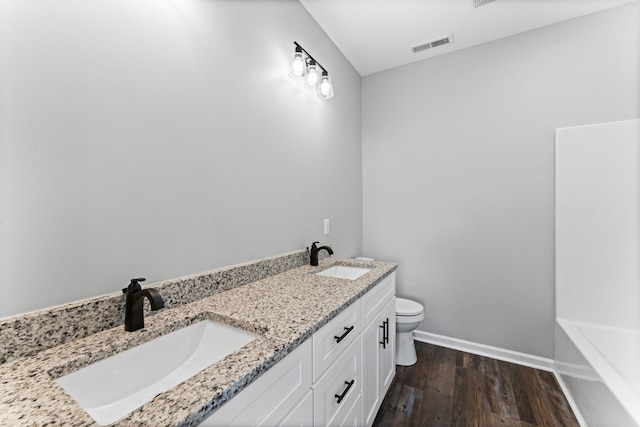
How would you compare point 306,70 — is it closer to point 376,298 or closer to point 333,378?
point 376,298

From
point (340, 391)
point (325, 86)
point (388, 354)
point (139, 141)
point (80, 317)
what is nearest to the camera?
point (80, 317)

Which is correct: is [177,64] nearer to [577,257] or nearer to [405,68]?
[405,68]

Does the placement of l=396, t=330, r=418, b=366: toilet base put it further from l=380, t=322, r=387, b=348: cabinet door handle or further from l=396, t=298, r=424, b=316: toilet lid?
l=380, t=322, r=387, b=348: cabinet door handle

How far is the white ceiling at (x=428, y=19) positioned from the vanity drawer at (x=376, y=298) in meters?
1.87

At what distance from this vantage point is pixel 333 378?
1.05 m

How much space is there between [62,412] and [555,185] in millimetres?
2777

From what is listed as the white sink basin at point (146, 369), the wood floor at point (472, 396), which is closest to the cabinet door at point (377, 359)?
the wood floor at point (472, 396)

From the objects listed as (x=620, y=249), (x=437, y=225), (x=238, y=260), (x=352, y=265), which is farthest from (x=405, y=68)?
(x=238, y=260)

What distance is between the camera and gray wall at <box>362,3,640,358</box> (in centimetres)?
194

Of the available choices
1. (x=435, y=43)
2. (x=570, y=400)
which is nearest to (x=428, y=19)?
(x=435, y=43)

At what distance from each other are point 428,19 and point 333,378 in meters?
2.41

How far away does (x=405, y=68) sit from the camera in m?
2.59

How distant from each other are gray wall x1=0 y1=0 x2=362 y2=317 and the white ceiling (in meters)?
0.45

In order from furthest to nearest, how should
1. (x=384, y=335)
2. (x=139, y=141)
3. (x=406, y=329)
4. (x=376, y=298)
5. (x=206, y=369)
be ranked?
(x=406, y=329), (x=384, y=335), (x=376, y=298), (x=139, y=141), (x=206, y=369)
